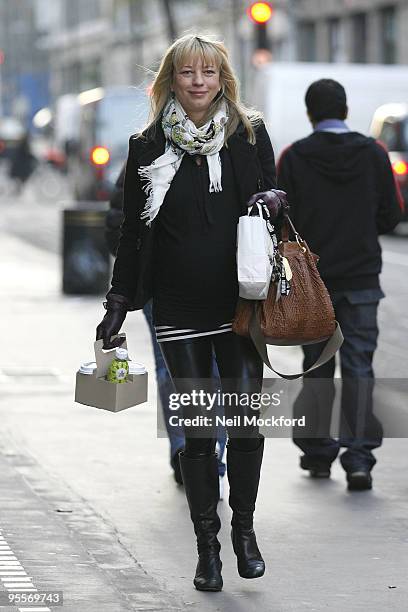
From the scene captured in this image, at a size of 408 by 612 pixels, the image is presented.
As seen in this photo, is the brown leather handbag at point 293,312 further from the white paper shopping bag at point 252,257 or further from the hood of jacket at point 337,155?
the hood of jacket at point 337,155

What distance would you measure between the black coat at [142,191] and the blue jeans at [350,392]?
6.11 ft

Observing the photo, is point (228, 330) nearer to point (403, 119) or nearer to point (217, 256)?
point (217, 256)

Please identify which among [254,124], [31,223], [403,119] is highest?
[254,124]

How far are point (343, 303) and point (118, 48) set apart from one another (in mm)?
75032

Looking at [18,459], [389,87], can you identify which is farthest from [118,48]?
[18,459]

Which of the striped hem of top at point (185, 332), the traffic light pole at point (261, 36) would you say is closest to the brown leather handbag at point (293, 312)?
the striped hem of top at point (185, 332)

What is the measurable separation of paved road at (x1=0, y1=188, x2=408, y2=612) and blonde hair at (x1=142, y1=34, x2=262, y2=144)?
4.94 feet

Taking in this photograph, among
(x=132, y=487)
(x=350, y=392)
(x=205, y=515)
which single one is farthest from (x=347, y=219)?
(x=205, y=515)

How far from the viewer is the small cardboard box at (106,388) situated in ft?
18.4

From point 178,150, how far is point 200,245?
0.32 metres

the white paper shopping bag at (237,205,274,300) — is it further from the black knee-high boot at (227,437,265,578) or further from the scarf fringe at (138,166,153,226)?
the black knee-high boot at (227,437,265,578)

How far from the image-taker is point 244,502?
18.4 feet

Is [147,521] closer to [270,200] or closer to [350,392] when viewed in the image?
[350,392]

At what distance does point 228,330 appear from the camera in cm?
552
